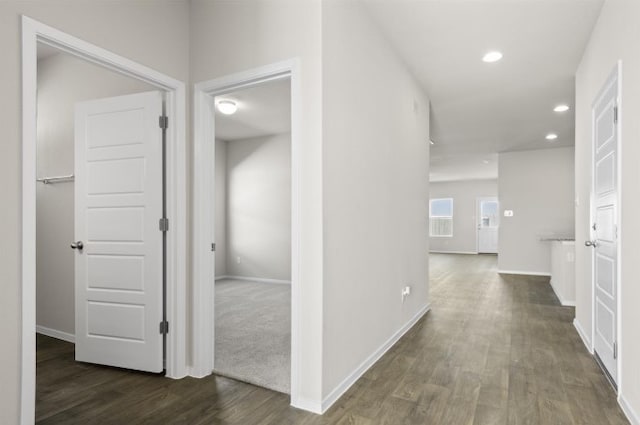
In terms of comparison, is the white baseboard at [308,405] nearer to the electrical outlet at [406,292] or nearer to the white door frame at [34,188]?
the white door frame at [34,188]

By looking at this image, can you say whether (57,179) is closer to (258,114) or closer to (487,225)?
(258,114)

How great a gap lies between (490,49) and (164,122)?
9.74ft

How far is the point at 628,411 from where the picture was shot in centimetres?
213

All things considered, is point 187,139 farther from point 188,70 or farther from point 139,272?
point 139,272

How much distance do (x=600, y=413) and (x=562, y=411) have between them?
21 cm

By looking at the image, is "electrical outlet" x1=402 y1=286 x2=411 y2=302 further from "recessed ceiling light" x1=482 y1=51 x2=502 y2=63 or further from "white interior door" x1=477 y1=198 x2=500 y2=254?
"white interior door" x1=477 y1=198 x2=500 y2=254

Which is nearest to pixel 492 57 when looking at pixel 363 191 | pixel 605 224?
pixel 605 224

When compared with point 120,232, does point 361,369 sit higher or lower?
lower

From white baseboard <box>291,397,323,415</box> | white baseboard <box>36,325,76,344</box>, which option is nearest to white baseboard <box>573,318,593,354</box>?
white baseboard <box>291,397,323,415</box>

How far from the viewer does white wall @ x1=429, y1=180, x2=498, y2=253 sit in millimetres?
13349

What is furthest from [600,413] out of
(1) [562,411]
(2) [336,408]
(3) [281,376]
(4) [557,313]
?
(4) [557,313]

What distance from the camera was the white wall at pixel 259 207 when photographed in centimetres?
687

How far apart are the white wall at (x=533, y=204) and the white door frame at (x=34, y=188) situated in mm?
7399

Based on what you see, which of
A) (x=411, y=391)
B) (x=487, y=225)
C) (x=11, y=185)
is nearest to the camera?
(x=11, y=185)
